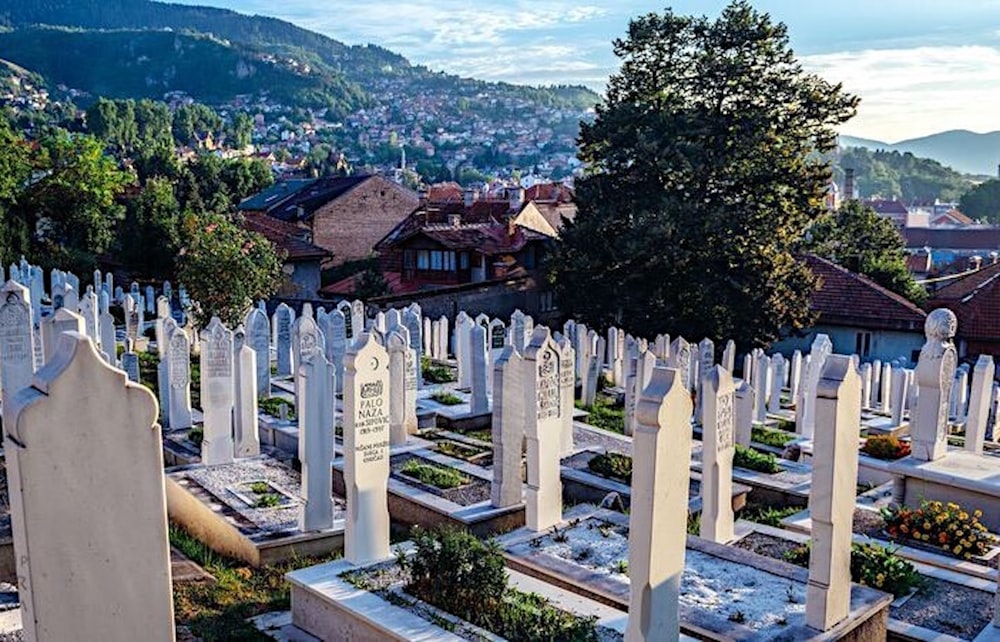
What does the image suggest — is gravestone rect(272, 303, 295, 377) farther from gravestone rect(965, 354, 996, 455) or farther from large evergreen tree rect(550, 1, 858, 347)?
gravestone rect(965, 354, 996, 455)

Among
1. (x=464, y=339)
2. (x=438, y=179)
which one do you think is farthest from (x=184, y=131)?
(x=464, y=339)

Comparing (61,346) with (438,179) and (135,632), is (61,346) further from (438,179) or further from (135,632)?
(438,179)

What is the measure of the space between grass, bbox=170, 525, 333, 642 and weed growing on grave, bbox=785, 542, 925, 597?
4870 millimetres

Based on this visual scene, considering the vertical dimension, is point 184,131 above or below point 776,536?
above

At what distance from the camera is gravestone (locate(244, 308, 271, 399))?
615 inches

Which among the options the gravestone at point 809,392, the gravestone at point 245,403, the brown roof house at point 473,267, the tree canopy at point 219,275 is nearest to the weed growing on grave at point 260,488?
the gravestone at point 245,403

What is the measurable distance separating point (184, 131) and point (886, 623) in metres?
140

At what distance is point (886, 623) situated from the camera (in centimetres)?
712

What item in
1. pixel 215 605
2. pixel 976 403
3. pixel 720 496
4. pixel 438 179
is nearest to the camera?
pixel 215 605

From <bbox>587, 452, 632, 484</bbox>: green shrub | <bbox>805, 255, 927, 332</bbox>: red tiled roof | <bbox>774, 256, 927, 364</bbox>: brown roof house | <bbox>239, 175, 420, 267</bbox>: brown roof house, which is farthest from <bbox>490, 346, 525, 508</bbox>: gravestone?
<bbox>239, 175, 420, 267</bbox>: brown roof house

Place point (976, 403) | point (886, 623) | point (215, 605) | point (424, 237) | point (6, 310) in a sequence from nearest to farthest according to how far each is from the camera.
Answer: point (886, 623)
point (215, 605)
point (6, 310)
point (976, 403)
point (424, 237)

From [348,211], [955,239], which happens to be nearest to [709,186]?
[348,211]

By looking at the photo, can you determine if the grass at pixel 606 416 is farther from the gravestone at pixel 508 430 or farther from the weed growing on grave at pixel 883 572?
the weed growing on grave at pixel 883 572

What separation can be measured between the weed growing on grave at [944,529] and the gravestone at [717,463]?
68.4 inches
